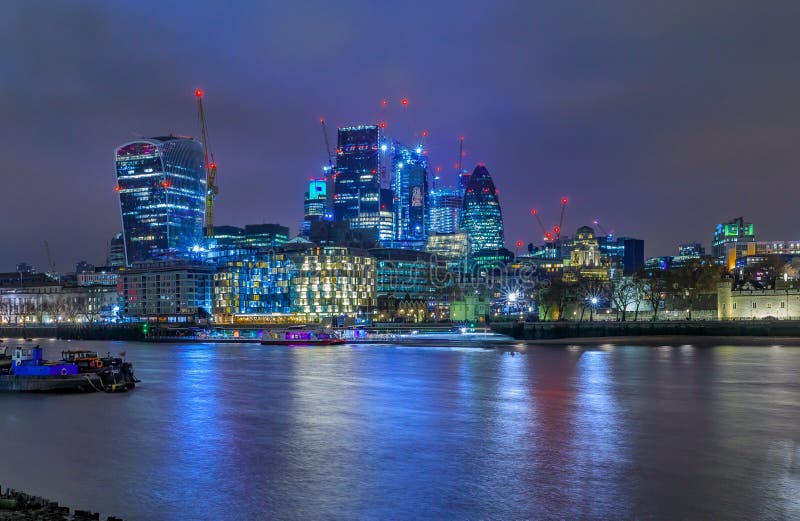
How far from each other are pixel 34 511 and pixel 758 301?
121579mm

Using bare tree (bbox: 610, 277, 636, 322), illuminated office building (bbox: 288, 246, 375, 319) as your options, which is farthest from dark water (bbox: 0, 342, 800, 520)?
illuminated office building (bbox: 288, 246, 375, 319)

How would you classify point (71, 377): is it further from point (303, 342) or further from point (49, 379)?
point (303, 342)

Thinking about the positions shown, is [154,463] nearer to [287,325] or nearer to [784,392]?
[784,392]

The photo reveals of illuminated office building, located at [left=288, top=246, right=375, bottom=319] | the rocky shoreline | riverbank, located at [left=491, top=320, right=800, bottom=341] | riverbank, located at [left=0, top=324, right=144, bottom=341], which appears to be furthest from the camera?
illuminated office building, located at [left=288, top=246, right=375, bottom=319]

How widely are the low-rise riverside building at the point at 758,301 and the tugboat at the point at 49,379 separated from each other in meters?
101

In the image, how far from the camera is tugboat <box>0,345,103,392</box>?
52.4 m

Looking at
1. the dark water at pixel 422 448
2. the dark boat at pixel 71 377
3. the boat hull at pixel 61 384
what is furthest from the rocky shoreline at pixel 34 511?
the boat hull at pixel 61 384

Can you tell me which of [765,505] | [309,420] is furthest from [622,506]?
[309,420]

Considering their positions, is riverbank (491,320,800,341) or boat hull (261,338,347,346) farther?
boat hull (261,338,347,346)

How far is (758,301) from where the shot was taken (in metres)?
121

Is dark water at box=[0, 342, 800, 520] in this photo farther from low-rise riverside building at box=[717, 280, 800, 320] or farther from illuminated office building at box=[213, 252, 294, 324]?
illuminated office building at box=[213, 252, 294, 324]

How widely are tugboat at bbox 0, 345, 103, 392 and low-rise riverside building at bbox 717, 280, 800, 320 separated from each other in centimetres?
10057

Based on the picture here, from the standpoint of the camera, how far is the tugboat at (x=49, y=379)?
52.4m

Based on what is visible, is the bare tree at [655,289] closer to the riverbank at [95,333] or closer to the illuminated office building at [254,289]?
the illuminated office building at [254,289]
